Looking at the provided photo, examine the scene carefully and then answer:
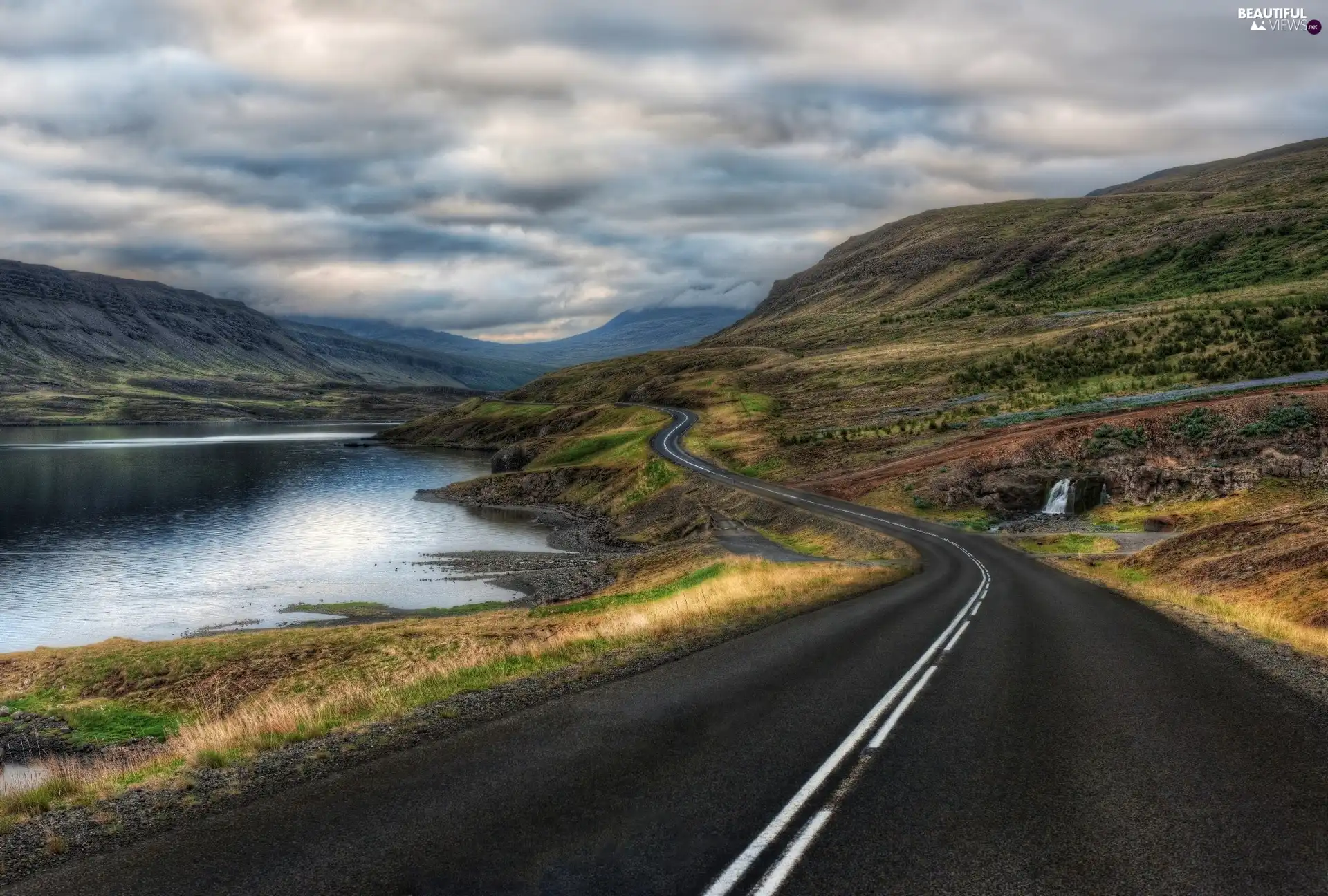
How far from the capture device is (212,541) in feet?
204

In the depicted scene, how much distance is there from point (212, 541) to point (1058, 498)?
62.8m

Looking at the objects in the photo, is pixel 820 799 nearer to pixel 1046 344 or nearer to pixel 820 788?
pixel 820 788

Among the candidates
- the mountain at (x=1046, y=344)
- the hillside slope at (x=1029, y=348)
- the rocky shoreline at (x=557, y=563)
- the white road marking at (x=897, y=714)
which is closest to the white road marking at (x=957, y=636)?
the white road marking at (x=897, y=714)

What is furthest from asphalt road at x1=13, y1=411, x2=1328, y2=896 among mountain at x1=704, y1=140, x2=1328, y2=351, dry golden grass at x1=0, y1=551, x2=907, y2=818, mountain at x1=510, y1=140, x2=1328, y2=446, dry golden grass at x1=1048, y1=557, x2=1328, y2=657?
mountain at x1=704, y1=140, x2=1328, y2=351

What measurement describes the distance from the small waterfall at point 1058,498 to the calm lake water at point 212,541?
111 ft

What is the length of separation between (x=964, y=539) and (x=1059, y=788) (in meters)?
37.1

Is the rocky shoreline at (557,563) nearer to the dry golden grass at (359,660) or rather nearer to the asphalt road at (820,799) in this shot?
the dry golden grass at (359,660)

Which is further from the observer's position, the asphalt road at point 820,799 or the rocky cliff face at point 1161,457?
the rocky cliff face at point 1161,457

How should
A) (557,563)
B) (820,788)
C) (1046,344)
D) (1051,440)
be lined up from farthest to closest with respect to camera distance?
(1046,344) → (1051,440) → (557,563) → (820,788)

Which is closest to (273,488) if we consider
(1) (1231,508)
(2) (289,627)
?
(2) (289,627)

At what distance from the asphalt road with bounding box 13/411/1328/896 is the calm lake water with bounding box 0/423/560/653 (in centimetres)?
3398

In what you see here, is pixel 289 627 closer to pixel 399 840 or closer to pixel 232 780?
pixel 232 780

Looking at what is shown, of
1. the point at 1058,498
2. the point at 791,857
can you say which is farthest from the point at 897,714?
the point at 1058,498

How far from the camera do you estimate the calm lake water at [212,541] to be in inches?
1644
